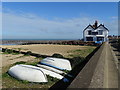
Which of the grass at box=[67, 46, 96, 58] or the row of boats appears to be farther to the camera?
the grass at box=[67, 46, 96, 58]

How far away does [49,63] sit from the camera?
9.95 meters

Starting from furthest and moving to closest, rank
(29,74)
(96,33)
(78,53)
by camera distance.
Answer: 1. (96,33)
2. (78,53)
3. (29,74)

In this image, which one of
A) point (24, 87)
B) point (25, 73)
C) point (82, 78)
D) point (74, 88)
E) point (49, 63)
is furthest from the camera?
point (49, 63)

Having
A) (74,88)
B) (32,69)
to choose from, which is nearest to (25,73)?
(32,69)

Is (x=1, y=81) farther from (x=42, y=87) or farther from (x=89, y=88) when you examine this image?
(x=89, y=88)

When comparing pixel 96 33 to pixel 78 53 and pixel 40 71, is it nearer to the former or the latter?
pixel 78 53

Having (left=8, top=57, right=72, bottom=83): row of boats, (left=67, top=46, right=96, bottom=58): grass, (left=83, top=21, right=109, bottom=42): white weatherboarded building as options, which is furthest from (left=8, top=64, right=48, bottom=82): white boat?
(left=83, top=21, right=109, bottom=42): white weatherboarded building

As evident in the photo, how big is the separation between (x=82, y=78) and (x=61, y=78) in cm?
296

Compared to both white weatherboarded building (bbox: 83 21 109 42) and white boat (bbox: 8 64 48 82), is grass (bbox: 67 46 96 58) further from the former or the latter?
white weatherboarded building (bbox: 83 21 109 42)

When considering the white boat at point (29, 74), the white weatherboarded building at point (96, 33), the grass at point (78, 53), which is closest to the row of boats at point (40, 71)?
the white boat at point (29, 74)

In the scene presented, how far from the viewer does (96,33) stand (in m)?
52.6

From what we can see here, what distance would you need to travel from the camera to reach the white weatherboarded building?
52.1 meters

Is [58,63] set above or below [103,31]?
below

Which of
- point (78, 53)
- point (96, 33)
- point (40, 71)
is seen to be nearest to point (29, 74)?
point (40, 71)
